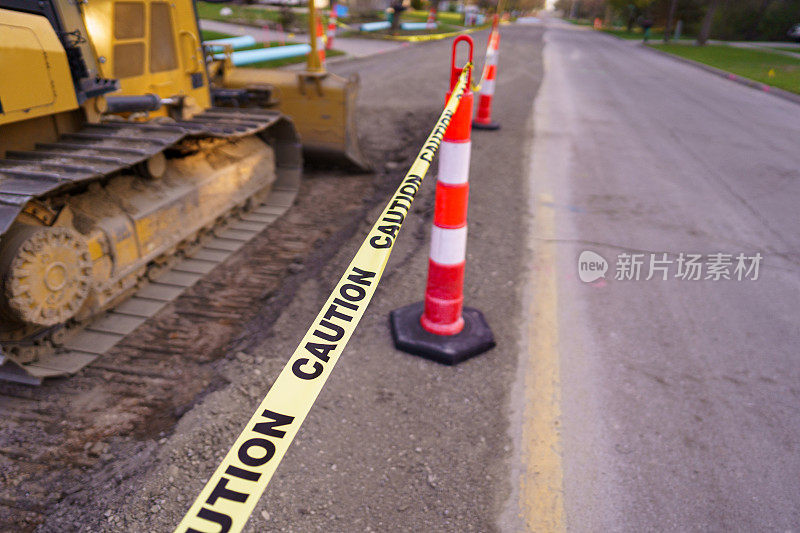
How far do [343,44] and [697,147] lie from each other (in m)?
15.9

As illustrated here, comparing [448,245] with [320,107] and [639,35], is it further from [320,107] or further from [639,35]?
[639,35]

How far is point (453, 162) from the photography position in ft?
9.02

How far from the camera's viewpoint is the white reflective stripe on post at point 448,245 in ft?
9.50

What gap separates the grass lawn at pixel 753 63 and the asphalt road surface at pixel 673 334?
8948mm

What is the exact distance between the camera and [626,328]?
344cm

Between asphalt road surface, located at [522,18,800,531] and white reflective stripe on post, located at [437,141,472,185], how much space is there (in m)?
1.21

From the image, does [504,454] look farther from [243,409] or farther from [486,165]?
[486,165]

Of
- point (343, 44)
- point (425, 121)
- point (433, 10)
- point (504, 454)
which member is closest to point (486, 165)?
point (425, 121)

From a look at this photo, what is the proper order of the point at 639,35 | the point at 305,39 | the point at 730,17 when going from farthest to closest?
the point at 639,35
the point at 730,17
the point at 305,39

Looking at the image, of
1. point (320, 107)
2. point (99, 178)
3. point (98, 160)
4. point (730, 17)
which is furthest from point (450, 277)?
point (730, 17)

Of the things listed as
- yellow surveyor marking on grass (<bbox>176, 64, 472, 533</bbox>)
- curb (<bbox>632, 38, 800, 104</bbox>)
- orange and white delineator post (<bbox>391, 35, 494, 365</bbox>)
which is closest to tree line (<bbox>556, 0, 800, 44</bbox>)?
curb (<bbox>632, 38, 800, 104</bbox>)

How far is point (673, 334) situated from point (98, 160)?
13.1 feet

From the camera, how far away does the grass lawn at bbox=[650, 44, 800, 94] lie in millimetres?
14525

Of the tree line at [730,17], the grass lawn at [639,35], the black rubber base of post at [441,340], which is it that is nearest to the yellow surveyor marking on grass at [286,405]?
the black rubber base of post at [441,340]
